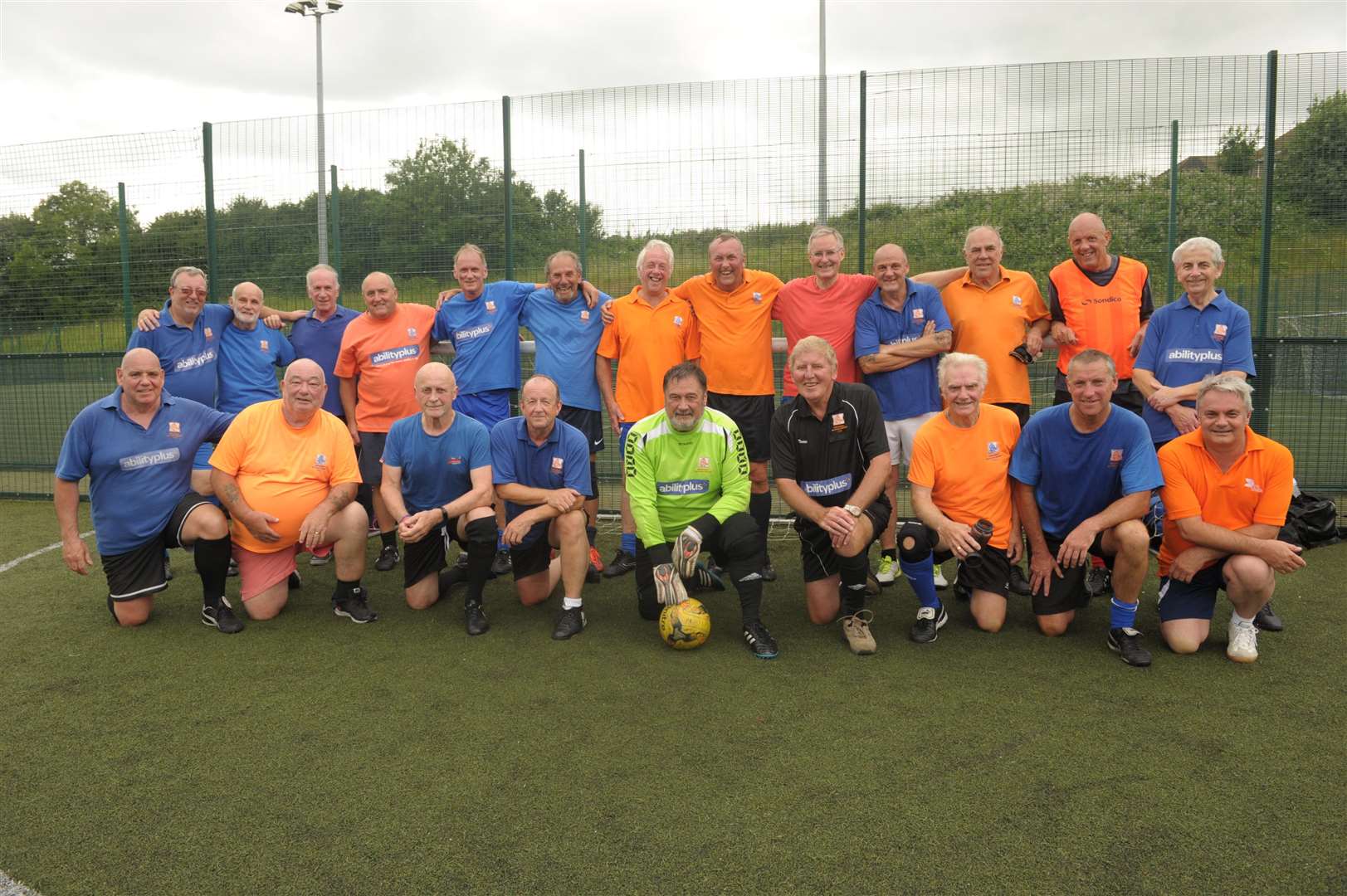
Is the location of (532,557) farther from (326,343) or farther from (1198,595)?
(1198,595)

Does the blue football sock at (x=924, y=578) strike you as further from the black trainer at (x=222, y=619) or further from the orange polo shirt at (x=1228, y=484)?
the black trainer at (x=222, y=619)

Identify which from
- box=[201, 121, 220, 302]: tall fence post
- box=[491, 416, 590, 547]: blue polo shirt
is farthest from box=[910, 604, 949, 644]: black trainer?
box=[201, 121, 220, 302]: tall fence post

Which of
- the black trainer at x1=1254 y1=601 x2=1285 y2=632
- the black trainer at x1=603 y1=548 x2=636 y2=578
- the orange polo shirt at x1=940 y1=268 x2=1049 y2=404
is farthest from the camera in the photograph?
the black trainer at x1=603 y1=548 x2=636 y2=578

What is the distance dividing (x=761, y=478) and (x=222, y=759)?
122 inches

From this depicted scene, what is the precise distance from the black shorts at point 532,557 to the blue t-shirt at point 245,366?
226 centimetres

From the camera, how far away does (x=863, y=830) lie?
2.64 metres

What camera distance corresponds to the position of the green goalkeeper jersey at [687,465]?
174 inches

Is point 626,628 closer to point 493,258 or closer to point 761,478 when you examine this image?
point 761,478

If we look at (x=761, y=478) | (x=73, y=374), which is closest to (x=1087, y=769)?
(x=761, y=478)

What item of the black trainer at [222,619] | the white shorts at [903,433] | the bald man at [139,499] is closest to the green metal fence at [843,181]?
the white shorts at [903,433]

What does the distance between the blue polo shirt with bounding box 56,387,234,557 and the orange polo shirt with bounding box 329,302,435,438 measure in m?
1.08

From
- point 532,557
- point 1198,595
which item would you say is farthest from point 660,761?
point 1198,595

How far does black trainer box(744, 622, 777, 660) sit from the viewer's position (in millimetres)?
4094

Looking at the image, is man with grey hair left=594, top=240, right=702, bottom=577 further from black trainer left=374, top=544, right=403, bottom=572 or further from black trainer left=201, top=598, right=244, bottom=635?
black trainer left=201, top=598, right=244, bottom=635
